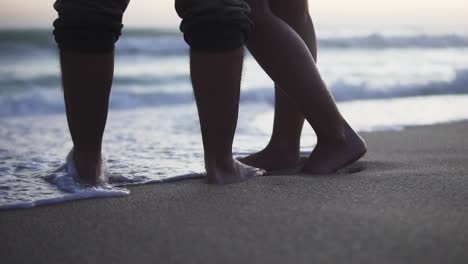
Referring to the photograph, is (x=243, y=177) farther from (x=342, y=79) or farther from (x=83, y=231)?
(x=342, y=79)

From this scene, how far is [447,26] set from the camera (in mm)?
12594

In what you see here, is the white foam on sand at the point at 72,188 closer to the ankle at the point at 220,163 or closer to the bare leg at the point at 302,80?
the ankle at the point at 220,163

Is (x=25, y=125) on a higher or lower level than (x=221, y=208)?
lower

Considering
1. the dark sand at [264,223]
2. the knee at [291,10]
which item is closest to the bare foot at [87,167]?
the dark sand at [264,223]

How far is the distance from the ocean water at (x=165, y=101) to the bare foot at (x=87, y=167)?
0.03m

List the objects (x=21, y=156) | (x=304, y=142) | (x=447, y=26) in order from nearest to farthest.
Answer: (x=21, y=156) < (x=304, y=142) < (x=447, y=26)

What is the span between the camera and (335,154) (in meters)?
1.61

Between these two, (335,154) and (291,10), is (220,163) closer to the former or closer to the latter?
(335,154)

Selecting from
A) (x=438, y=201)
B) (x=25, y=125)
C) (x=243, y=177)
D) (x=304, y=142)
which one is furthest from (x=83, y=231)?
(x=25, y=125)

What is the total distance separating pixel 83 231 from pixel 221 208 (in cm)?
26

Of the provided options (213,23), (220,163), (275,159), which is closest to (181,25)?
(213,23)

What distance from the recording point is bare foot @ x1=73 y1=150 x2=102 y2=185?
152cm

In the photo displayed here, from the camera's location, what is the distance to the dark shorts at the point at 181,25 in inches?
53.3

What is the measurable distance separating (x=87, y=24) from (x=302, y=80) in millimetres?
531
